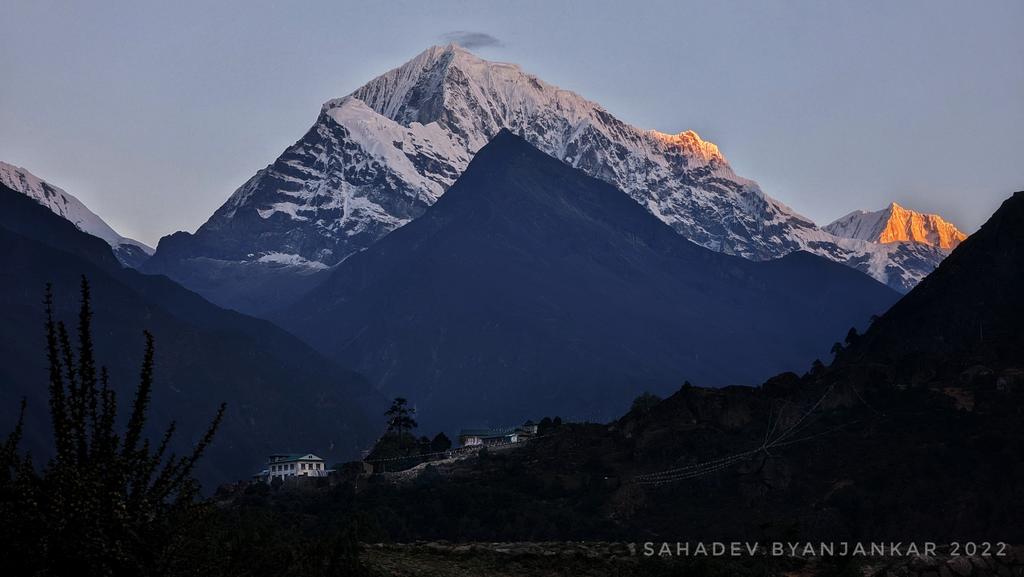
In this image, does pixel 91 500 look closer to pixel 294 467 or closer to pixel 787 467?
pixel 787 467

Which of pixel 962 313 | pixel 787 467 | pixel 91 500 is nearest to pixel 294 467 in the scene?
pixel 787 467

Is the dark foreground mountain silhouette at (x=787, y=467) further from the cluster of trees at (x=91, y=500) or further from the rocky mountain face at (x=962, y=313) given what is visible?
the cluster of trees at (x=91, y=500)

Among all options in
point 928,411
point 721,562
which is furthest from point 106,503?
point 928,411

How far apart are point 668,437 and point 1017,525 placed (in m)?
45.2

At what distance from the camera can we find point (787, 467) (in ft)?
412

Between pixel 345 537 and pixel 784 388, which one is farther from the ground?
pixel 784 388

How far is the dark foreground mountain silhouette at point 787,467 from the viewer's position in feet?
364

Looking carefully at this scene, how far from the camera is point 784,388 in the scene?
15338cm

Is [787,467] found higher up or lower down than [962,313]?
lower down

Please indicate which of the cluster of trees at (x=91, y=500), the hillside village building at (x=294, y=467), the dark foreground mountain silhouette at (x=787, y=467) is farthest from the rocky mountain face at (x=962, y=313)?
the cluster of trees at (x=91, y=500)

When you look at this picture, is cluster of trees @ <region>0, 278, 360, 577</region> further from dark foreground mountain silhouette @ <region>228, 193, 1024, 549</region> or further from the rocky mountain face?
the rocky mountain face

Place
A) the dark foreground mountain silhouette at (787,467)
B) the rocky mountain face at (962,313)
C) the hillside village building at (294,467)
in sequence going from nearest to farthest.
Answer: the dark foreground mountain silhouette at (787,467) < the rocky mountain face at (962,313) < the hillside village building at (294,467)

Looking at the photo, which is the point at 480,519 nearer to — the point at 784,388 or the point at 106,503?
the point at 784,388

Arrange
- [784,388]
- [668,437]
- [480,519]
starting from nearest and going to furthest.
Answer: [480,519] < [668,437] < [784,388]
